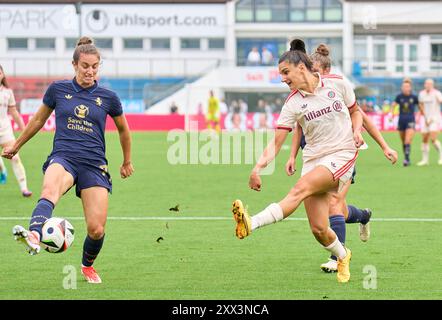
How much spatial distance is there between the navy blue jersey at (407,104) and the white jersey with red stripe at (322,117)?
18.9 m

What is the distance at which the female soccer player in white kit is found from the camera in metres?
9.70

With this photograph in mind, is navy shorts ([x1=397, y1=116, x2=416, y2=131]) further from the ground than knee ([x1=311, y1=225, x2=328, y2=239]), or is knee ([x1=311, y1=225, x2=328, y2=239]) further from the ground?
knee ([x1=311, y1=225, x2=328, y2=239])

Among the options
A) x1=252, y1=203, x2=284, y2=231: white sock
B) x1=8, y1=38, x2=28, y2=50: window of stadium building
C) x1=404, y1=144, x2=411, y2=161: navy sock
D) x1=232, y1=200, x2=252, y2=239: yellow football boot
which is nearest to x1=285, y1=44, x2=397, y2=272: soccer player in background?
x1=252, y1=203, x2=284, y2=231: white sock

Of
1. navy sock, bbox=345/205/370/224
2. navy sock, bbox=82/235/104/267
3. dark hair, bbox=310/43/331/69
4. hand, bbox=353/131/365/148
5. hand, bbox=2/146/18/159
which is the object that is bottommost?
navy sock, bbox=345/205/370/224

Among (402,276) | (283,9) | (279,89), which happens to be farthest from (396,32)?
(402,276)

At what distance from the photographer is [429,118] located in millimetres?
28953

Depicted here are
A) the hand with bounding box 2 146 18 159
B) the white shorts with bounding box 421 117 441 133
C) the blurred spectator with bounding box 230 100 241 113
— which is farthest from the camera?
the blurred spectator with bounding box 230 100 241 113

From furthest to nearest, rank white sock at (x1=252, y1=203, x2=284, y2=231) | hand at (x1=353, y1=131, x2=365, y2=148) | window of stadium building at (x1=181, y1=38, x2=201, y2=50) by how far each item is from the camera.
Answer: window of stadium building at (x1=181, y1=38, x2=201, y2=50)
hand at (x1=353, y1=131, x2=365, y2=148)
white sock at (x1=252, y1=203, x2=284, y2=231)

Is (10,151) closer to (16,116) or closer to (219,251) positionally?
(219,251)

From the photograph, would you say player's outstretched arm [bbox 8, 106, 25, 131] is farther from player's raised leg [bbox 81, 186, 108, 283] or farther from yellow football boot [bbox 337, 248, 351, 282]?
yellow football boot [bbox 337, 248, 351, 282]

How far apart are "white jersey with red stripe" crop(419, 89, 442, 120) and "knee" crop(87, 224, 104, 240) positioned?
20.2 meters

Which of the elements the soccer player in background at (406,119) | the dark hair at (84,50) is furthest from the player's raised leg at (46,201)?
the soccer player in background at (406,119)

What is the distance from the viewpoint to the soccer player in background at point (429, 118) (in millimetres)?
28611

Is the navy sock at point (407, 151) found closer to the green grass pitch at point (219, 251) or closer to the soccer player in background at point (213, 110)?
the green grass pitch at point (219, 251)
